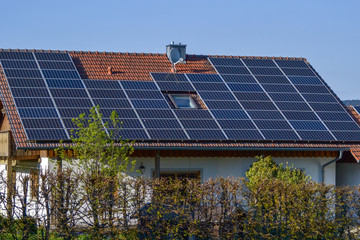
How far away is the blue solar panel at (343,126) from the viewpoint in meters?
29.6

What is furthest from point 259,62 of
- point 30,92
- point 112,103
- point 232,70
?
point 30,92

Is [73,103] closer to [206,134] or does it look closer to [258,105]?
[206,134]

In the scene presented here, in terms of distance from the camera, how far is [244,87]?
103 ft

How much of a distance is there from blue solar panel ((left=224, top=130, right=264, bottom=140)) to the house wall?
488 centimetres

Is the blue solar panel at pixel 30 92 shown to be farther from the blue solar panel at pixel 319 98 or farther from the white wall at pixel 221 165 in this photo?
the blue solar panel at pixel 319 98

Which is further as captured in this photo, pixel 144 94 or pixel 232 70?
pixel 232 70

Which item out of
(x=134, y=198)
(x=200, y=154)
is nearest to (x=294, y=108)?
(x=200, y=154)

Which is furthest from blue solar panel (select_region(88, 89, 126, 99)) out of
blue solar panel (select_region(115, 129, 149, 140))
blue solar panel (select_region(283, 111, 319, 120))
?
blue solar panel (select_region(283, 111, 319, 120))

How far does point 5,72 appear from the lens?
95.1 ft

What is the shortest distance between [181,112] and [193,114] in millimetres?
463

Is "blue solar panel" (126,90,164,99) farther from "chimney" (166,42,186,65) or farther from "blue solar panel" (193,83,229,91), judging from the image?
"chimney" (166,42,186,65)

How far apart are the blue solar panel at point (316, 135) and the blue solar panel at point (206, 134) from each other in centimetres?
332

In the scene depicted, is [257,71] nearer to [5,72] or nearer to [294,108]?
[294,108]

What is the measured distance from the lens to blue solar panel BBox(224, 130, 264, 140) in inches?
1081
